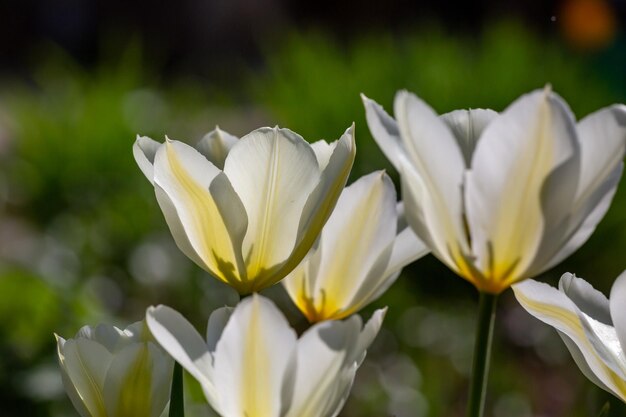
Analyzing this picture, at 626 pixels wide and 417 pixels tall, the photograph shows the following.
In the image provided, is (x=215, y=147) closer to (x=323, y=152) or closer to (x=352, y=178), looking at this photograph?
(x=323, y=152)

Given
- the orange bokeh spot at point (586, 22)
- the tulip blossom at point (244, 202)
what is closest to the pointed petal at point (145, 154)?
the tulip blossom at point (244, 202)

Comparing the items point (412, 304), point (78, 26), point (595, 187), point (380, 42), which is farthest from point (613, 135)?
point (78, 26)

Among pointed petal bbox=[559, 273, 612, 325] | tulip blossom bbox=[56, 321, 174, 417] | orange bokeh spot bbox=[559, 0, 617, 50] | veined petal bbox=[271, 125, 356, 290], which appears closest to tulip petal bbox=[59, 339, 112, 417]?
tulip blossom bbox=[56, 321, 174, 417]

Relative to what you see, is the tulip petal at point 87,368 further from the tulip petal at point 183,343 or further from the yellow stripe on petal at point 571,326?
the yellow stripe on petal at point 571,326

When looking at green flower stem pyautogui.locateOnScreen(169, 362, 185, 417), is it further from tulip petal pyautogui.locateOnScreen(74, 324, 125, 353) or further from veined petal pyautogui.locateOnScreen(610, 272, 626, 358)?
veined petal pyautogui.locateOnScreen(610, 272, 626, 358)

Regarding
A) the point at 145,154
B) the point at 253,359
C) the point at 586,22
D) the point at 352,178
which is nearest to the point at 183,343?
the point at 253,359

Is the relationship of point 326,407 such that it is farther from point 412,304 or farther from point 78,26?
point 78,26
